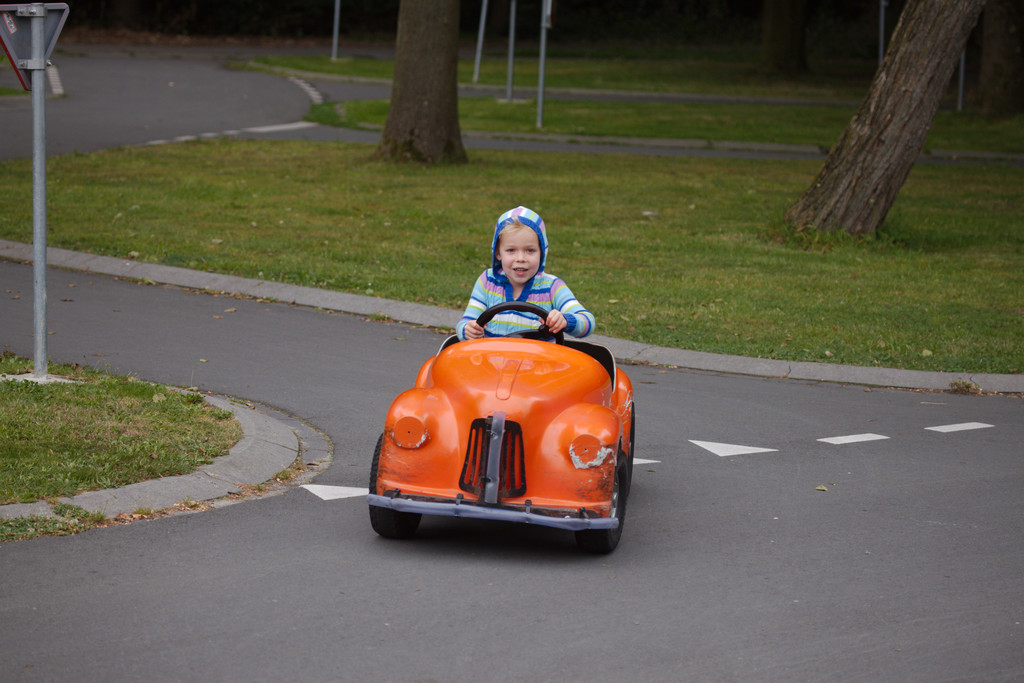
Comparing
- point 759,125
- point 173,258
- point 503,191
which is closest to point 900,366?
point 173,258

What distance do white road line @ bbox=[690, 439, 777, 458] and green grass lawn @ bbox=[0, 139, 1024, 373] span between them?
7.58ft

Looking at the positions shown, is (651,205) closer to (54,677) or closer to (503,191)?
(503,191)

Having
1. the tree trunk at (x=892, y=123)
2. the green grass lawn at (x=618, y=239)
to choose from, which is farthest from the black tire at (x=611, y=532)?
the tree trunk at (x=892, y=123)

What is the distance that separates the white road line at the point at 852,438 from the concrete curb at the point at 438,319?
148 centimetres

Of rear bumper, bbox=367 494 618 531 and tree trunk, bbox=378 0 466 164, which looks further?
tree trunk, bbox=378 0 466 164

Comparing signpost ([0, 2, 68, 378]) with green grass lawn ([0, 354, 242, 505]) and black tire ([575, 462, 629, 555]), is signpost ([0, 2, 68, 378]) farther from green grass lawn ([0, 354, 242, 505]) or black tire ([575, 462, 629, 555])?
black tire ([575, 462, 629, 555])

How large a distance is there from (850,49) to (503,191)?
3801 centimetres

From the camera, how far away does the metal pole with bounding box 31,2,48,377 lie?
7266 mm

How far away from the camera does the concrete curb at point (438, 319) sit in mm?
8984

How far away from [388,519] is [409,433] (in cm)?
42

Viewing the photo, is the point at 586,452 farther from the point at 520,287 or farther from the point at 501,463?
the point at 520,287

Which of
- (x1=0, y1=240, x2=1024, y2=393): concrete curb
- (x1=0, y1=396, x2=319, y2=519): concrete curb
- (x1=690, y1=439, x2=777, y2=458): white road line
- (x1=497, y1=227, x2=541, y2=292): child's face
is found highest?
(x1=497, y1=227, x2=541, y2=292): child's face

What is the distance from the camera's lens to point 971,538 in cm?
566

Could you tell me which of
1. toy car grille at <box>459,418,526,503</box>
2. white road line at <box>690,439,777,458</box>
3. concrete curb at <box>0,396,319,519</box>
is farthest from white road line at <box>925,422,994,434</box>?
concrete curb at <box>0,396,319,519</box>
